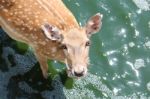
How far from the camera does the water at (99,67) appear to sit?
25.8 feet

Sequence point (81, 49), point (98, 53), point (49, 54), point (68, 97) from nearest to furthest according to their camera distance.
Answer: point (81, 49)
point (49, 54)
point (68, 97)
point (98, 53)

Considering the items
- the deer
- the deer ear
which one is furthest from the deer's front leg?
the deer ear

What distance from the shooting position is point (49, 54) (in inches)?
281

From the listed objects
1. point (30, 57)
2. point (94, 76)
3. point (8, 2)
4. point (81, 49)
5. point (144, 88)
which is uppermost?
point (8, 2)

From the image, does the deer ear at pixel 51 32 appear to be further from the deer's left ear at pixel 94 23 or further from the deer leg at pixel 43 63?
the deer leg at pixel 43 63

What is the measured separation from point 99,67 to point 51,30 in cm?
186

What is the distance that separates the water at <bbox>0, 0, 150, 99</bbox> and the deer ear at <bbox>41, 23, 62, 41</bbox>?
4.66 feet

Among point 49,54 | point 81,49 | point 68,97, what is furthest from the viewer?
point 68,97

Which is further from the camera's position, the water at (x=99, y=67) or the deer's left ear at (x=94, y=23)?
the water at (x=99, y=67)

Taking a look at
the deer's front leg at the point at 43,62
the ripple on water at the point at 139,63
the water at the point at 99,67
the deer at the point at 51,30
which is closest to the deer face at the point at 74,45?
the deer at the point at 51,30

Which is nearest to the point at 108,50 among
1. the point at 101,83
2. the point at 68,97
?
the point at 101,83

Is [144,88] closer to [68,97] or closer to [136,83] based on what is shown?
[136,83]

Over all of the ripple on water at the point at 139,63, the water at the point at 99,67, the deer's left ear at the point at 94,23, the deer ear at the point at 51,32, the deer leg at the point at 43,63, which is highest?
the deer ear at the point at 51,32

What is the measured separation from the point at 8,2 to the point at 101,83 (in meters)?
2.18
